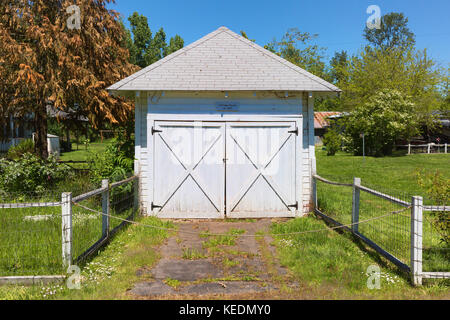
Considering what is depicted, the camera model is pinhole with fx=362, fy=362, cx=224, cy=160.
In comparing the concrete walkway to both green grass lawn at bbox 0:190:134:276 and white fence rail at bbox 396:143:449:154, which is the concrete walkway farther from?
white fence rail at bbox 396:143:449:154

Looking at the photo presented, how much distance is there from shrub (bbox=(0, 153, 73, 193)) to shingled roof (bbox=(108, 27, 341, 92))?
3.78 m

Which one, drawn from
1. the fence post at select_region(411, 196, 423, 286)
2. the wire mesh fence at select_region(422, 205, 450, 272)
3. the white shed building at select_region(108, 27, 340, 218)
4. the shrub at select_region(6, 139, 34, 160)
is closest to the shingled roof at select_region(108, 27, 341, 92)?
the white shed building at select_region(108, 27, 340, 218)

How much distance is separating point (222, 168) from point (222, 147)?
51cm

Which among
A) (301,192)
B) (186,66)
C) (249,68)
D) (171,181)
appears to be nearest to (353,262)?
(301,192)

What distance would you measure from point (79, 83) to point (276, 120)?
6995mm

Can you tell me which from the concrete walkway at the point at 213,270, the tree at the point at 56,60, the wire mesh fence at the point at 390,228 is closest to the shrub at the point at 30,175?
the tree at the point at 56,60

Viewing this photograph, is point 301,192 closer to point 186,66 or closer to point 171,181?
point 171,181

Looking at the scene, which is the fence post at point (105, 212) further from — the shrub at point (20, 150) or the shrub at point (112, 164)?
the shrub at point (20, 150)

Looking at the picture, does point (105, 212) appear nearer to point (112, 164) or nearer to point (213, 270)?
point (213, 270)

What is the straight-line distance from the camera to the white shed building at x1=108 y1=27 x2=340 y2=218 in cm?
872

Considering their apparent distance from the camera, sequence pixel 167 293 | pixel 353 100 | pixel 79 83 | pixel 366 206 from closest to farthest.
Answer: pixel 167 293 → pixel 366 206 → pixel 79 83 → pixel 353 100

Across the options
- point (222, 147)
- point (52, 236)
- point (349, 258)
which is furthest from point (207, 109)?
point (349, 258)

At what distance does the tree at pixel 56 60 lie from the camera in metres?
11.8

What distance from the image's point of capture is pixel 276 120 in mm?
8805
